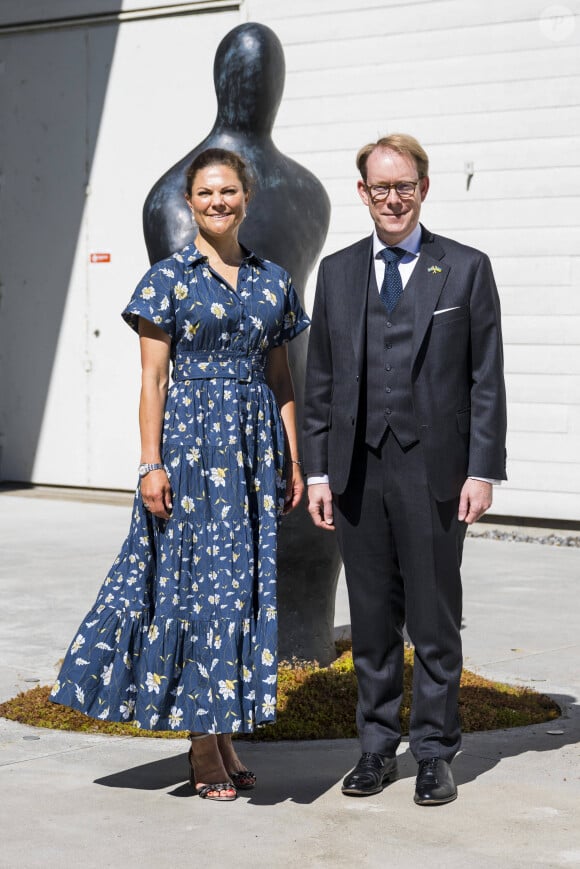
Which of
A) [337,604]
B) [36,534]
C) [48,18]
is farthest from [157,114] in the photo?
[337,604]

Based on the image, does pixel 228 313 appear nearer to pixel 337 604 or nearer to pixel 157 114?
pixel 337 604

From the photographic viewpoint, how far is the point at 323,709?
5.05 meters

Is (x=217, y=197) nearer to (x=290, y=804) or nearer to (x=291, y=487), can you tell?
(x=291, y=487)

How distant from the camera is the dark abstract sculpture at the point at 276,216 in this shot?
5449 mm

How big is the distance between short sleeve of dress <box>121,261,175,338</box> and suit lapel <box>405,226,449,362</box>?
672mm

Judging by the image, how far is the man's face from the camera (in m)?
4.03

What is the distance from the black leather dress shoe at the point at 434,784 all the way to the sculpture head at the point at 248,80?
264 cm

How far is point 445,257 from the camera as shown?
4.07 meters

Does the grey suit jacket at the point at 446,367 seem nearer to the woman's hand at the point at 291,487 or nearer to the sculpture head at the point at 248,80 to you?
the woman's hand at the point at 291,487

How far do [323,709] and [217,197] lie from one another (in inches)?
75.8

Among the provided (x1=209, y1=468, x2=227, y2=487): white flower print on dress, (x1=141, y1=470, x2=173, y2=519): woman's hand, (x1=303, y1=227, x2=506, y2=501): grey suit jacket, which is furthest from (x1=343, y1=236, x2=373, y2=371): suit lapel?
(x1=141, y1=470, x2=173, y2=519): woman's hand

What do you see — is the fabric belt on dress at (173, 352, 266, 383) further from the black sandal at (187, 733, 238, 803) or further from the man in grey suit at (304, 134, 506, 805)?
the black sandal at (187, 733, 238, 803)

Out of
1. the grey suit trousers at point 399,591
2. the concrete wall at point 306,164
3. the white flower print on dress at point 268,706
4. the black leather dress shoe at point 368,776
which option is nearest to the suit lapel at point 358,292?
the grey suit trousers at point 399,591

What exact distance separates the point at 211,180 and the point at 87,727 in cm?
197
